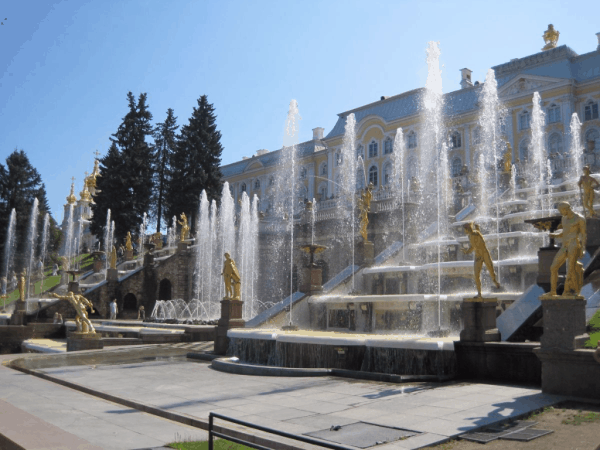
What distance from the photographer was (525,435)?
605cm

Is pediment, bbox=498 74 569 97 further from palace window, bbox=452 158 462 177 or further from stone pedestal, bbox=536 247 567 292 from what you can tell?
stone pedestal, bbox=536 247 567 292

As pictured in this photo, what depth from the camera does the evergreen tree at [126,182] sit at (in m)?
49.7

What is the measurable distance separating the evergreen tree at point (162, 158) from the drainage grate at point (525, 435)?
48366mm

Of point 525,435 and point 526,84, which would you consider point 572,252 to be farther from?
point 526,84

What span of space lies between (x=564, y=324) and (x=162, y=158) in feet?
174

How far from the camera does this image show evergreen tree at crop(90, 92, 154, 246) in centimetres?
4972

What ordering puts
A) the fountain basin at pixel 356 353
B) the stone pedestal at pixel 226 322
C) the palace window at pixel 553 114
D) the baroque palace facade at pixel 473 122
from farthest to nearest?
the palace window at pixel 553 114 → the baroque palace facade at pixel 473 122 → the stone pedestal at pixel 226 322 → the fountain basin at pixel 356 353

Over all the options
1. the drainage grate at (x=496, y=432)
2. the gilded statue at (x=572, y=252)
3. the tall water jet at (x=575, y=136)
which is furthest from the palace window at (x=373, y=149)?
the drainage grate at (x=496, y=432)

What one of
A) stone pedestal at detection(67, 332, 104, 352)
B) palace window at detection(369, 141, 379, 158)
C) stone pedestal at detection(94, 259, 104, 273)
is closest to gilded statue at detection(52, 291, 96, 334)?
stone pedestal at detection(67, 332, 104, 352)

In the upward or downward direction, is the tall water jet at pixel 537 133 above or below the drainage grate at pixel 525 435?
above

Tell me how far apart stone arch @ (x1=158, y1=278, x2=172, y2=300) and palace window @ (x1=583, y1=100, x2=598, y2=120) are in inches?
1326

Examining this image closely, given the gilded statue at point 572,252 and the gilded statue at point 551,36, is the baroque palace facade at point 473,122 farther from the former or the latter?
the gilded statue at point 572,252

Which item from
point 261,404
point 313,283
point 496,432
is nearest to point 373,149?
point 313,283

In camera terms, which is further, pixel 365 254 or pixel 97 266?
pixel 97 266
